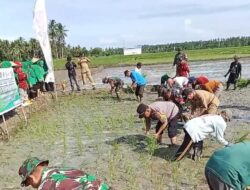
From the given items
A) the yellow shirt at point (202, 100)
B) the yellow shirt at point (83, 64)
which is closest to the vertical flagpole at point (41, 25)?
the yellow shirt at point (83, 64)

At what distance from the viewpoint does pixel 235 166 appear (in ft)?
12.0

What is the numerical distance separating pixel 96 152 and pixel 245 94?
331 inches

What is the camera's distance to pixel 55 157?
7.76m

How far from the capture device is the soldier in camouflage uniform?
2.94 metres

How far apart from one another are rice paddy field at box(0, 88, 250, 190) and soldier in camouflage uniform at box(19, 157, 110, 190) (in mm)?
2945

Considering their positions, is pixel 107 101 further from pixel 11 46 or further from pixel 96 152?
pixel 11 46

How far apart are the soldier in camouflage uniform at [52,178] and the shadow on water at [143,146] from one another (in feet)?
14.1

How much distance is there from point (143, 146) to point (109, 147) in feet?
2.09

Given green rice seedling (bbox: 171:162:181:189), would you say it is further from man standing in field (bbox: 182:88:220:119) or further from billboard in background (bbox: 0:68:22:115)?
billboard in background (bbox: 0:68:22:115)

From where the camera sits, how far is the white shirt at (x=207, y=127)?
6.48 m

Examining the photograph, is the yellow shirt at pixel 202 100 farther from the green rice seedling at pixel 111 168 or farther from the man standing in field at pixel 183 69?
the man standing in field at pixel 183 69

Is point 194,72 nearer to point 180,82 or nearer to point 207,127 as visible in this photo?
point 180,82

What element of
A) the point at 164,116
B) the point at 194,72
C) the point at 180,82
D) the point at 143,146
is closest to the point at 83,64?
the point at 180,82

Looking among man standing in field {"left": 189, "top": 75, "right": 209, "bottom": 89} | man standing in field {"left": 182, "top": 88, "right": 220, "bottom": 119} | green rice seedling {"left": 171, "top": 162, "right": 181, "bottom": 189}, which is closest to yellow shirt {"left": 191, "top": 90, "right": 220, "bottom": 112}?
man standing in field {"left": 182, "top": 88, "right": 220, "bottom": 119}
